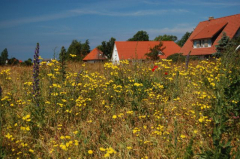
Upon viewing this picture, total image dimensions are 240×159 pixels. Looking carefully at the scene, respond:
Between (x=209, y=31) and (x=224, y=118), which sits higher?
(x=209, y=31)

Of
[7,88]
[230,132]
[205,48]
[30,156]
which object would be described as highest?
[205,48]

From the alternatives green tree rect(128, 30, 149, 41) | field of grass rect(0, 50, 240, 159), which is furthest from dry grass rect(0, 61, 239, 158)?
green tree rect(128, 30, 149, 41)

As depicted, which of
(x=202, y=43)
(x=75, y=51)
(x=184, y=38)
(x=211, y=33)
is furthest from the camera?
(x=184, y=38)

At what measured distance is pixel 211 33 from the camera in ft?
108

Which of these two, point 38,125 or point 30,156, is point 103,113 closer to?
point 38,125

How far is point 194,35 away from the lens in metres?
37.4

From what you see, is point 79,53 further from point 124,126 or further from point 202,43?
point 202,43

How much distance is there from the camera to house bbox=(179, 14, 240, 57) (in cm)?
3209

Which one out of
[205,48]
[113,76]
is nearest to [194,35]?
[205,48]

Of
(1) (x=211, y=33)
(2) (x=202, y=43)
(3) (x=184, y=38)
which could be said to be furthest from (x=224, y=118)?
(3) (x=184, y=38)

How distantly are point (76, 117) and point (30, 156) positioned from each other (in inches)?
48.5

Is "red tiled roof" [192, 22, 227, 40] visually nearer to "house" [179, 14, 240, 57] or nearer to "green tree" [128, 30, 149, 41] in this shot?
"house" [179, 14, 240, 57]

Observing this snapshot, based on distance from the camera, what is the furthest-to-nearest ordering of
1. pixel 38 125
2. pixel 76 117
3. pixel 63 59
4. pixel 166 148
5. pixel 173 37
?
pixel 173 37 → pixel 63 59 → pixel 76 117 → pixel 38 125 → pixel 166 148

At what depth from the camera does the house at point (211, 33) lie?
105 feet
